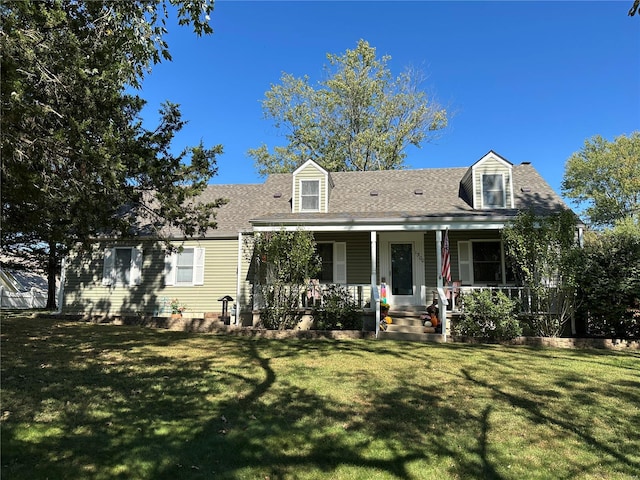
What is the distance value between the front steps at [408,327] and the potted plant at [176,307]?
7386 mm

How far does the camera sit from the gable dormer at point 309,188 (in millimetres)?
14617

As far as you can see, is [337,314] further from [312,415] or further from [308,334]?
[312,415]

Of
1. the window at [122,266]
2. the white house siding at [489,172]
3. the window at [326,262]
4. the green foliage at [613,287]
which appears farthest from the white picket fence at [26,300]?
the green foliage at [613,287]

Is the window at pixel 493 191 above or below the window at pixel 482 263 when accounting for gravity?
above

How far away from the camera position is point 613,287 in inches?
361

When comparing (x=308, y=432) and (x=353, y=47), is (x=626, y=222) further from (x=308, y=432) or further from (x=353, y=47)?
(x=308, y=432)

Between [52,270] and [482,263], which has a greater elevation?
[482,263]

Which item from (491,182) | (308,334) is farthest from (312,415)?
(491,182)

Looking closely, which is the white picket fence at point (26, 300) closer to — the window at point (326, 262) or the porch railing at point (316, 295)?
the porch railing at point (316, 295)

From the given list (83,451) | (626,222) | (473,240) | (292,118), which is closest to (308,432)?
(83,451)

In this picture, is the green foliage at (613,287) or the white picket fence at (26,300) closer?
the green foliage at (613,287)

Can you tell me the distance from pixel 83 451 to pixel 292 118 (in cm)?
2556

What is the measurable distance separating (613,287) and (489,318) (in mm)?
2773

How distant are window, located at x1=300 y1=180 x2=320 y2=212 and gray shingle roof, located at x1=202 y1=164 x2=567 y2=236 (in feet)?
1.95
